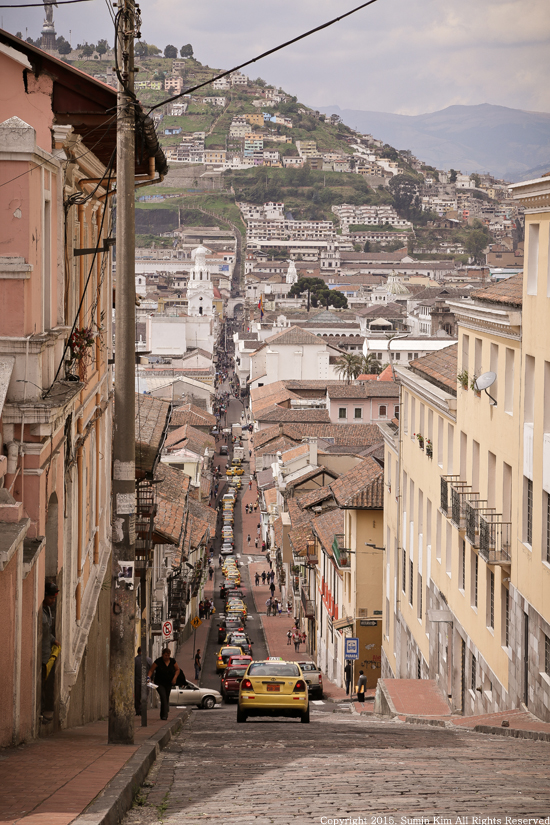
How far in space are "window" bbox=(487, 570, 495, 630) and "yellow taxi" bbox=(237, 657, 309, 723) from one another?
4.21m

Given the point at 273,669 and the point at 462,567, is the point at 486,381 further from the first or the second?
the point at 273,669

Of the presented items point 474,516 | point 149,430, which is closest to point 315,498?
point 149,430

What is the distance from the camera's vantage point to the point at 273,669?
18188 millimetres

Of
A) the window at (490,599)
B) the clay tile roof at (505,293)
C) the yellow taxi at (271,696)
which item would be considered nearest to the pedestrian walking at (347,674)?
the window at (490,599)

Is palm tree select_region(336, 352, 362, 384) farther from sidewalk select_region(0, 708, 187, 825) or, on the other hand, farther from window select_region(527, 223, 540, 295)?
sidewalk select_region(0, 708, 187, 825)

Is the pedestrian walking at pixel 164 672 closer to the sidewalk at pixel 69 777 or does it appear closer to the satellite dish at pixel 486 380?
the sidewalk at pixel 69 777

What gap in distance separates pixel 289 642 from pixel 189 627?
191 inches

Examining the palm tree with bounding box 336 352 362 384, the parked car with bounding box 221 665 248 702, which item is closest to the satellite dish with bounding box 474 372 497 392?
the parked car with bounding box 221 665 248 702

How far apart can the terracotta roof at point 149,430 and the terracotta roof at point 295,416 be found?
5114 centimetres

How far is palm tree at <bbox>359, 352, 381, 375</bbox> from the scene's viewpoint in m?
107

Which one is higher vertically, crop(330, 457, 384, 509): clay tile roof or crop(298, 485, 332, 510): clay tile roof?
crop(330, 457, 384, 509): clay tile roof

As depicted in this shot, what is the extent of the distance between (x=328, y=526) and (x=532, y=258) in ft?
84.5

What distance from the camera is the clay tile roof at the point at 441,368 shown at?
25.4 meters

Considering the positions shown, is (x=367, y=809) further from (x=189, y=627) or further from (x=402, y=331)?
(x=402, y=331)
